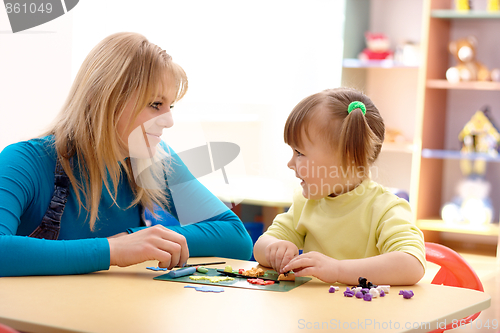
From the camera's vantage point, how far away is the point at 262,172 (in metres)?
3.45

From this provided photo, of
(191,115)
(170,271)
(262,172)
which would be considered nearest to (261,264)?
(170,271)

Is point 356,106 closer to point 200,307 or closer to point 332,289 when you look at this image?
point 332,289

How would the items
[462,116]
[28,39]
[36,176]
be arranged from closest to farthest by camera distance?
1. [36,176]
2. [28,39]
3. [462,116]

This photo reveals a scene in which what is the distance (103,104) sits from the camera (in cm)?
111

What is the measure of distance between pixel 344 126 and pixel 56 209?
1.92ft

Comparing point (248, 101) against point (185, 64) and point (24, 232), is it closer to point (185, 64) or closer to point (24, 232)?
point (185, 64)

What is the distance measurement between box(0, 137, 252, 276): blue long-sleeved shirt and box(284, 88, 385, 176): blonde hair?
9.8 inches

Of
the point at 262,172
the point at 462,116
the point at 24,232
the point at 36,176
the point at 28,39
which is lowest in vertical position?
the point at 262,172

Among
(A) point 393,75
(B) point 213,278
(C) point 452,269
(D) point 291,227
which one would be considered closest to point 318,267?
(B) point 213,278

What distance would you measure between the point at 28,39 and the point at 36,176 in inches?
41.8

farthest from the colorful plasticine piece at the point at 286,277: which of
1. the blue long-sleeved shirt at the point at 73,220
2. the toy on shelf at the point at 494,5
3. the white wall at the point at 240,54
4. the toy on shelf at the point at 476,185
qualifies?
the toy on shelf at the point at 494,5

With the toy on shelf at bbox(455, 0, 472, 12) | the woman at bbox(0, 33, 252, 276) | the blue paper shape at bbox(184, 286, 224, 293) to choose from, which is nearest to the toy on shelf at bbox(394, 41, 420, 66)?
the toy on shelf at bbox(455, 0, 472, 12)

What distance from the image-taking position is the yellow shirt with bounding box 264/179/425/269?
1011 mm

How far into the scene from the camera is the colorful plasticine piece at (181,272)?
0.93 metres
